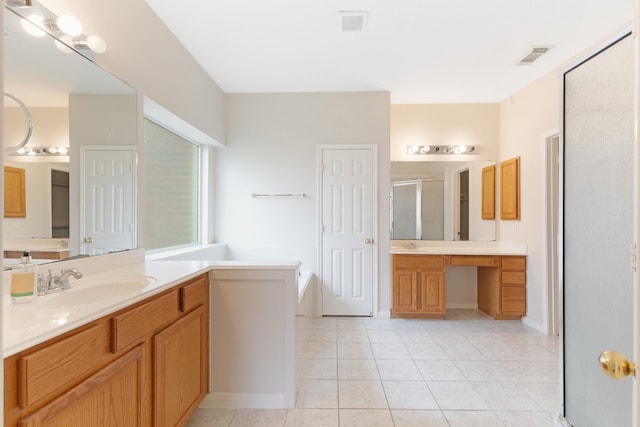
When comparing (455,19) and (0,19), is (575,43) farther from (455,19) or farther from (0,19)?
(0,19)

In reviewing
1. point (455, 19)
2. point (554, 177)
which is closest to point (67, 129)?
point (455, 19)

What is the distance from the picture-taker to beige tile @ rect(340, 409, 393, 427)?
1946mm

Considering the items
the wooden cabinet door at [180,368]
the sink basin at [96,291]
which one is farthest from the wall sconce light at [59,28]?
the wooden cabinet door at [180,368]

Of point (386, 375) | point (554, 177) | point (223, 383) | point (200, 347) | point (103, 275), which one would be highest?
point (554, 177)

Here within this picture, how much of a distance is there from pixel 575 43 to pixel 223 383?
3.82 meters

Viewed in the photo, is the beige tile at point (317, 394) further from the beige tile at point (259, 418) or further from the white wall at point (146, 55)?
the white wall at point (146, 55)

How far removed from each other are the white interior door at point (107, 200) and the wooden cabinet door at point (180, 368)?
664 mm

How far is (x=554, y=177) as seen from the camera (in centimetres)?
345

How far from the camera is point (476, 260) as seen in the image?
3.81 metres

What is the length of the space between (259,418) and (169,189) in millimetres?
2215

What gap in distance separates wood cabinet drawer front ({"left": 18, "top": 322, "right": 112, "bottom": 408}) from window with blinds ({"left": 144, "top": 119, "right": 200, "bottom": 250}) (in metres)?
1.62

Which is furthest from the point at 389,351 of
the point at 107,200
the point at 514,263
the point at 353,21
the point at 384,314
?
the point at 353,21

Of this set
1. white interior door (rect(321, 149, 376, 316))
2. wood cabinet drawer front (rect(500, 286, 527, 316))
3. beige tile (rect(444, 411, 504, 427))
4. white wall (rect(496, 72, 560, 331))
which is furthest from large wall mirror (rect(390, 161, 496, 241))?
beige tile (rect(444, 411, 504, 427))

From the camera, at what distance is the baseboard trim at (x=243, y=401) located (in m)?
2.08
